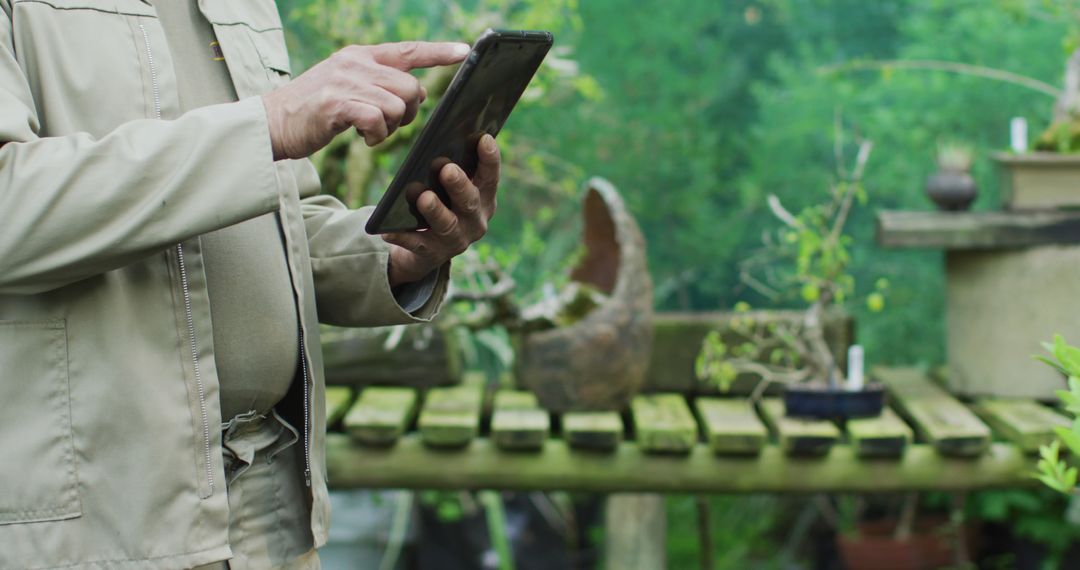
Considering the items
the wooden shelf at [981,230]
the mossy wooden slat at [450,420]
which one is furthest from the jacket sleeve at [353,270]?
the wooden shelf at [981,230]

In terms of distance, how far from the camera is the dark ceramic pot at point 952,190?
3.60 metres

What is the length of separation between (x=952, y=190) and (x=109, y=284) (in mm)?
2899

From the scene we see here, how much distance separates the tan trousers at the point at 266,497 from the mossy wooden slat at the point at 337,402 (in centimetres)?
173

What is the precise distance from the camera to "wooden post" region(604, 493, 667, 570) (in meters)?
3.91

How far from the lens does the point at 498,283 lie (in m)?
3.33

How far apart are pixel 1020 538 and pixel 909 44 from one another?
5.84 feet

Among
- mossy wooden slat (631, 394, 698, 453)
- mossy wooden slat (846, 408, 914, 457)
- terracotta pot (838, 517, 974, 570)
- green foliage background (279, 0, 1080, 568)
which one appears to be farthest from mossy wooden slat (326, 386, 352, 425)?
terracotta pot (838, 517, 974, 570)

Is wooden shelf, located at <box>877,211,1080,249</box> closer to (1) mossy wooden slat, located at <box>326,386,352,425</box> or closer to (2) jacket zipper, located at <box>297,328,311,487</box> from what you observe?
(1) mossy wooden slat, located at <box>326,386,352,425</box>

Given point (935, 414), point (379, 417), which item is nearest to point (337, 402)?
point (379, 417)

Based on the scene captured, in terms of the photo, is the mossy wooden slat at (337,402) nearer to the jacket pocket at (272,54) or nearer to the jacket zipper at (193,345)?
the jacket pocket at (272,54)

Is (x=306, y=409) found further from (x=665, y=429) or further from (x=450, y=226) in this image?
(x=665, y=429)

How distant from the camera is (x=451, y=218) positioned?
1.39 m

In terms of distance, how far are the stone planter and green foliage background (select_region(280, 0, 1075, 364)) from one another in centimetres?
71

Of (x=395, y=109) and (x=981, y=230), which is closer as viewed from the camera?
(x=395, y=109)
